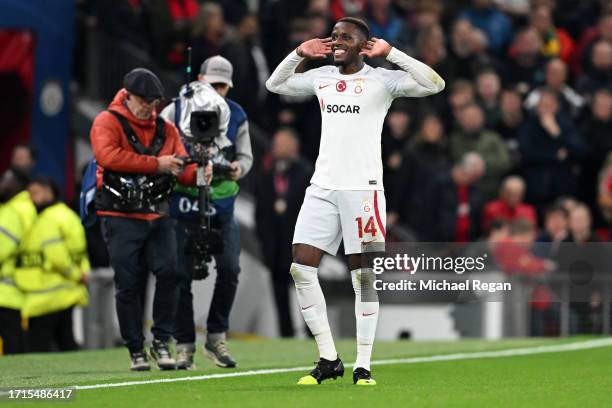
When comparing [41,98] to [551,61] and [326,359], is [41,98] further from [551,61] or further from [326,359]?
[326,359]

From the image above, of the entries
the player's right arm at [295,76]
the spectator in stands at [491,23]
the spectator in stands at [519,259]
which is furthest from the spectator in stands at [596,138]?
the player's right arm at [295,76]

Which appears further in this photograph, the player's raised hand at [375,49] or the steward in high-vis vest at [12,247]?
the steward in high-vis vest at [12,247]

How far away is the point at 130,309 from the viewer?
43.7 feet

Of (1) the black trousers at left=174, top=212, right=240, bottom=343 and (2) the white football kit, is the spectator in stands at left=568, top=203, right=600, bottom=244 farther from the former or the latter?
(2) the white football kit

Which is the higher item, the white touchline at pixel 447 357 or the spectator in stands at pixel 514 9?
the spectator in stands at pixel 514 9

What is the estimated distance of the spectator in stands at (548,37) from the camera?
921 inches

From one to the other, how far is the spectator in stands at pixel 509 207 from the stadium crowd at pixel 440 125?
17 millimetres

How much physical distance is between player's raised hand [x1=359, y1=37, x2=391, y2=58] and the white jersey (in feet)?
0.28

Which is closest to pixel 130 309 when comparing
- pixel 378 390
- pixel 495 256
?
pixel 378 390

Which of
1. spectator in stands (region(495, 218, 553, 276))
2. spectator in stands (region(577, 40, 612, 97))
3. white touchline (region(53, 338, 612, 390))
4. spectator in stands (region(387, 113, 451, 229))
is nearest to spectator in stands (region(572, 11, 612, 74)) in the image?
spectator in stands (region(577, 40, 612, 97))

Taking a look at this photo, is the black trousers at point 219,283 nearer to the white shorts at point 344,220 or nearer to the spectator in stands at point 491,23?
the white shorts at point 344,220

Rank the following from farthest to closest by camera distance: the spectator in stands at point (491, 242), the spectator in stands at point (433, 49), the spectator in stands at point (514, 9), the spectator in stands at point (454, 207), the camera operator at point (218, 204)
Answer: the spectator in stands at point (514, 9), the spectator in stands at point (433, 49), the spectator in stands at point (454, 207), the spectator in stands at point (491, 242), the camera operator at point (218, 204)

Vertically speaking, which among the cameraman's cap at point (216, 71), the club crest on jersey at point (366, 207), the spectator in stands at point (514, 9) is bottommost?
the club crest on jersey at point (366, 207)

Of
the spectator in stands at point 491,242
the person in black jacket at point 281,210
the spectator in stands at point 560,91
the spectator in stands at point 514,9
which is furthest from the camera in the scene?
the spectator in stands at point 514,9
